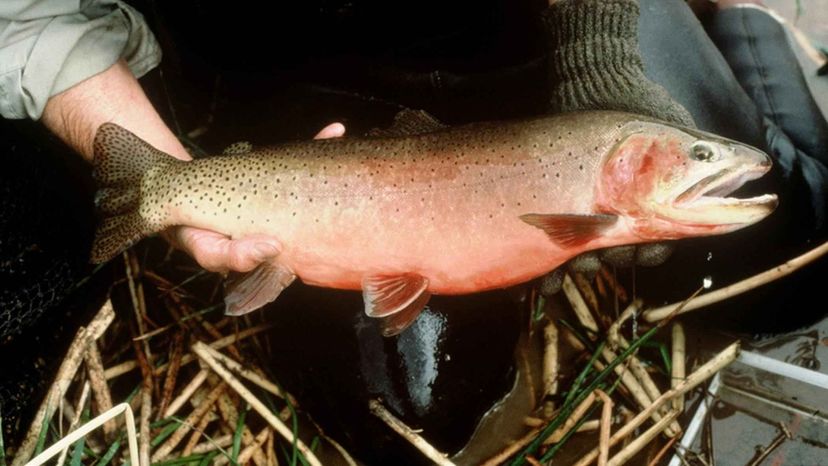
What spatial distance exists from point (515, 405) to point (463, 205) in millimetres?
1154

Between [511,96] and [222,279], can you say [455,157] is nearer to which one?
[511,96]

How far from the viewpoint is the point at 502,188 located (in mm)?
1945

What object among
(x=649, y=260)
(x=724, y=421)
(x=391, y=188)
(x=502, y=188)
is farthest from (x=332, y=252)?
(x=724, y=421)

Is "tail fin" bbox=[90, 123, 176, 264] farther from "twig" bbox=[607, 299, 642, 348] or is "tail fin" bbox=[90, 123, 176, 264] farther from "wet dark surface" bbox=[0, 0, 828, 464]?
"twig" bbox=[607, 299, 642, 348]

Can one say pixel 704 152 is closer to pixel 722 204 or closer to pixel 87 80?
pixel 722 204

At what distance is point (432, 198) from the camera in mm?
1994

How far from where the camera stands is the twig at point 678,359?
104 inches

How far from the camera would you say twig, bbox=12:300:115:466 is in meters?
2.32

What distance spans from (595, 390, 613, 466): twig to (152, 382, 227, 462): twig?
1.53 metres

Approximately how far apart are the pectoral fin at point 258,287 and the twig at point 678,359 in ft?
5.32

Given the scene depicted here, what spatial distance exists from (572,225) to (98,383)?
1918 millimetres

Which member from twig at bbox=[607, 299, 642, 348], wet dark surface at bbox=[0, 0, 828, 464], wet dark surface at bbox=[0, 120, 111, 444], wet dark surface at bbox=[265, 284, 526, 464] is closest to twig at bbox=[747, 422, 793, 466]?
wet dark surface at bbox=[0, 0, 828, 464]

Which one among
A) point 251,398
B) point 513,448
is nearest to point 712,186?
point 513,448

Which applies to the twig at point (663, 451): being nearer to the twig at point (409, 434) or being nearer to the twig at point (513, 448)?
the twig at point (513, 448)
